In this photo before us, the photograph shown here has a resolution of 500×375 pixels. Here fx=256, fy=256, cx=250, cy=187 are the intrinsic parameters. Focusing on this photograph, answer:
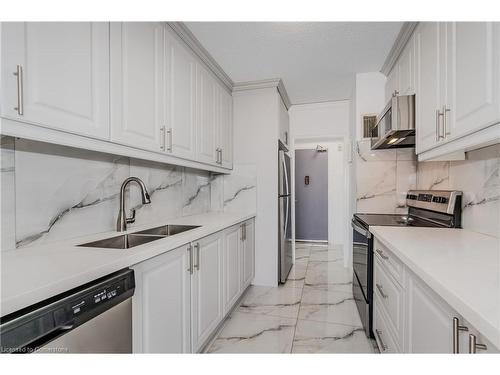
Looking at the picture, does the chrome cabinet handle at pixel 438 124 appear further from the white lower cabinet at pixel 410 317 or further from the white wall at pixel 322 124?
the white wall at pixel 322 124

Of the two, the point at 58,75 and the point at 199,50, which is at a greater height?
the point at 199,50

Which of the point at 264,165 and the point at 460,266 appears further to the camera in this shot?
the point at 264,165

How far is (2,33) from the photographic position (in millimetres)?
871

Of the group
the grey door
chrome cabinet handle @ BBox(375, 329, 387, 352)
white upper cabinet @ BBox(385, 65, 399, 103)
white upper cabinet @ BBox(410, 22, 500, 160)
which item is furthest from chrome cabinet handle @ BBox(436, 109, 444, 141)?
the grey door

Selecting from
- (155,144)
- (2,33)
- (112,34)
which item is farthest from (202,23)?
(2,33)

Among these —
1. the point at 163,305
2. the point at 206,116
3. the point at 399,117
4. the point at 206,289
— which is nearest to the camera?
the point at 163,305

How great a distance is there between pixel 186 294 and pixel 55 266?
742 mm

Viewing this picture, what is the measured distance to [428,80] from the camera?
5.31 feet

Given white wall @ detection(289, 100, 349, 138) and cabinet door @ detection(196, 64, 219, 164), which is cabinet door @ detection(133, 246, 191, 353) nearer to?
cabinet door @ detection(196, 64, 219, 164)

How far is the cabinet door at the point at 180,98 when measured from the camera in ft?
6.04

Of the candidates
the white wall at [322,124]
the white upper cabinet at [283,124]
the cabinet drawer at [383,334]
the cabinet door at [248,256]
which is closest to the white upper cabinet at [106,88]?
the cabinet door at [248,256]

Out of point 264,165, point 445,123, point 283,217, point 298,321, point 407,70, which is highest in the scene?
point 407,70

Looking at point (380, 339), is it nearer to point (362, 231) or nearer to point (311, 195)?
point (362, 231)

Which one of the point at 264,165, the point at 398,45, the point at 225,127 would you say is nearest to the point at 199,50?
the point at 225,127
